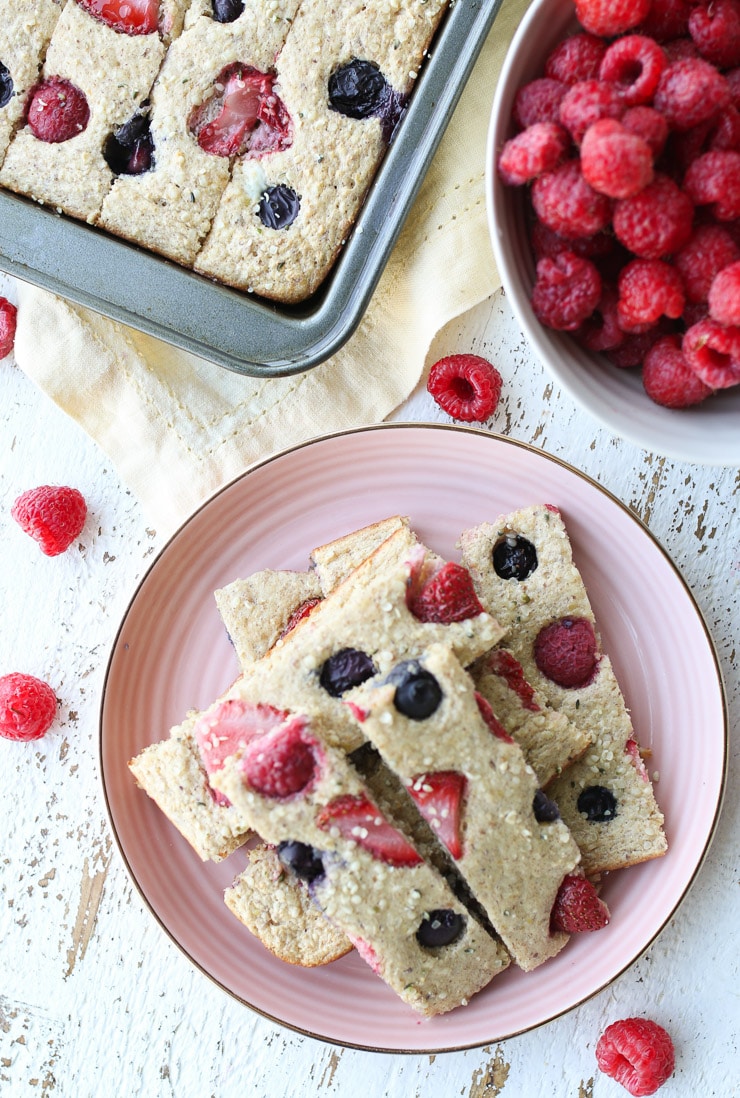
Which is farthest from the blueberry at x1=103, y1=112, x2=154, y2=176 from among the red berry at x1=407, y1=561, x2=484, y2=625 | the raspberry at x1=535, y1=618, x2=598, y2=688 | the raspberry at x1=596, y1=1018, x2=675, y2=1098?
the raspberry at x1=596, y1=1018, x2=675, y2=1098

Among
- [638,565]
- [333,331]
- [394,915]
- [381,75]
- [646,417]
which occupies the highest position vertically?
[381,75]

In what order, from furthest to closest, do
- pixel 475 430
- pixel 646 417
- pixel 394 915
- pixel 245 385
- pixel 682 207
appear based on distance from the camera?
pixel 245 385 < pixel 475 430 < pixel 394 915 < pixel 646 417 < pixel 682 207

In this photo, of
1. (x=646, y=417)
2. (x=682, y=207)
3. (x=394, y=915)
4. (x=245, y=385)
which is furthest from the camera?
(x=245, y=385)

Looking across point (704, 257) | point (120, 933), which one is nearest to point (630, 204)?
point (704, 257)

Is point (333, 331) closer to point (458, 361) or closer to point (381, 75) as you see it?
point (458, 361)

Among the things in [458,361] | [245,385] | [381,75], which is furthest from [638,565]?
[381,75]

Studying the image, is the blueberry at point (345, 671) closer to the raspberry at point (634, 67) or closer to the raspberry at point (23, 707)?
the raspberry at point (23, 707)
